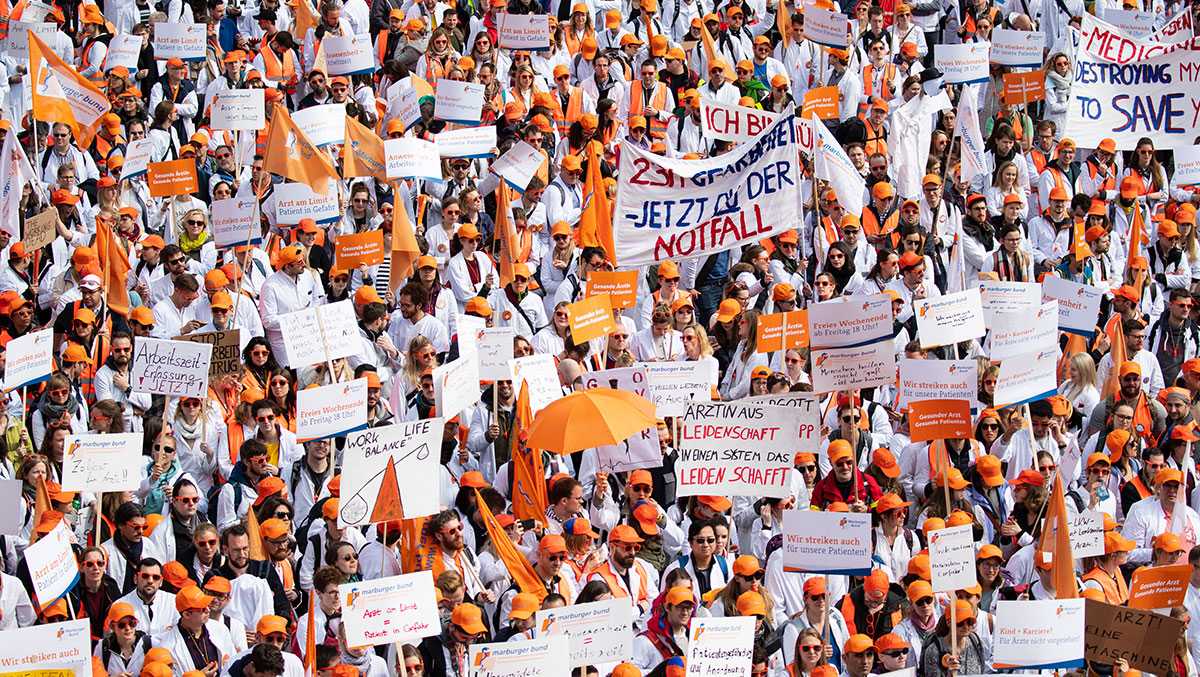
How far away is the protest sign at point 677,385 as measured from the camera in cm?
1242

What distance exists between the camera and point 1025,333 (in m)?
12.8

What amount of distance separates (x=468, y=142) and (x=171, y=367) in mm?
4224

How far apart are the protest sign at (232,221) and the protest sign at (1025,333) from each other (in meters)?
5.29

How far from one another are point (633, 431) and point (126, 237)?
5.01 m

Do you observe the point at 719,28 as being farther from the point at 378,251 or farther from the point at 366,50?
the point at 378,251

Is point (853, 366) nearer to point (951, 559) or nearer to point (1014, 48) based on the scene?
point (951, 559)

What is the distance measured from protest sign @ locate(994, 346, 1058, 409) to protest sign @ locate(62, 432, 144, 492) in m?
5.21

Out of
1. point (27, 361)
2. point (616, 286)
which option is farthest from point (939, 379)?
point (27, 361)

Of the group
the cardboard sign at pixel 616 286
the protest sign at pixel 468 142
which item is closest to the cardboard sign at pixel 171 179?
the protest sign at pixel 468 142

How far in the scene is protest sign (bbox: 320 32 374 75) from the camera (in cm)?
1686

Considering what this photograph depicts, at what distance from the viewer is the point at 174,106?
16.2 m

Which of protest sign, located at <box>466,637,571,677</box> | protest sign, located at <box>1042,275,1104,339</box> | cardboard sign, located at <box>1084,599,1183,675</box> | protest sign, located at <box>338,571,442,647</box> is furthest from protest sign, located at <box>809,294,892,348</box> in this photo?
protest sign, located at <box>338,571,442,647</box>

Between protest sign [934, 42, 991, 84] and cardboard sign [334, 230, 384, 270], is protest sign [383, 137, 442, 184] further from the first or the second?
protest sign [934, 42, 991, 84]

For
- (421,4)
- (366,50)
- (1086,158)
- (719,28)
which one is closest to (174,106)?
(366,50)
